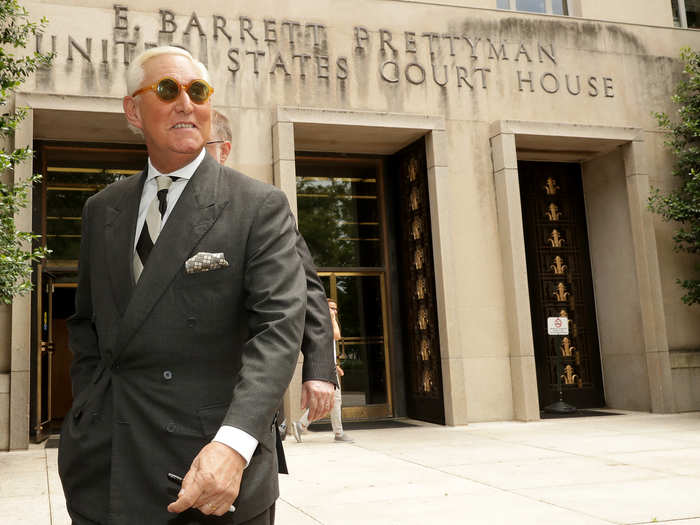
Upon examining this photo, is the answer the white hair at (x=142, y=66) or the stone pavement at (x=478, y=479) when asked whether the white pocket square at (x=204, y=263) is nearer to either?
the white hair at (x=142, y=66)

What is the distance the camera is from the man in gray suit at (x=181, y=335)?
5.84 feet

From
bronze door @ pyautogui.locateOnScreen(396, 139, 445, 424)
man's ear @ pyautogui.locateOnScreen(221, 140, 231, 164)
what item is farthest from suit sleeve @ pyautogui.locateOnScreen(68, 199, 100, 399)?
bronze door @ pyautogui.locateOnScreen(396, 139, 445, 424)

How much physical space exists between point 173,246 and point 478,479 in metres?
5.47

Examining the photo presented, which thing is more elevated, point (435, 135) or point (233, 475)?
point (435, 135)

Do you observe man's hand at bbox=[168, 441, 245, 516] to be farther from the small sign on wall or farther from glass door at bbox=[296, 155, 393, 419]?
the small sign on wall

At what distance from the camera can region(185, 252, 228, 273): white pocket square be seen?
1.92 m

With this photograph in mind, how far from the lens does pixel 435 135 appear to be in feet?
39.0

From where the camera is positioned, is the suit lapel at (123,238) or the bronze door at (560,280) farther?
the bronze door at (560,280)

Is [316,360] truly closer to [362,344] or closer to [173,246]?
[173,246]

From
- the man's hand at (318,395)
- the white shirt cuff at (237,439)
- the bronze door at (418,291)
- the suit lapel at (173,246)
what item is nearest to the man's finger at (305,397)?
the man's hand at (318,395)

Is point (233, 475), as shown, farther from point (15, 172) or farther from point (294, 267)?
point (15, 172)

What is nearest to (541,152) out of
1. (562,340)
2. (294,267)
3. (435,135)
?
(435,135)

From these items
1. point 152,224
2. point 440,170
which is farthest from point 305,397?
point 440,170

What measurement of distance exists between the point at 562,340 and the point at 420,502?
339 inches
